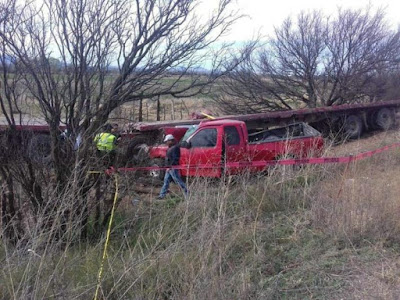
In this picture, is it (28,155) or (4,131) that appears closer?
(28,155)

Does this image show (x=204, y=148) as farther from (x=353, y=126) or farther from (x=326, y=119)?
(x=353, y=126)

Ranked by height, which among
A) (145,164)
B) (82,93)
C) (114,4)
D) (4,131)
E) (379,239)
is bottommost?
(379,239)

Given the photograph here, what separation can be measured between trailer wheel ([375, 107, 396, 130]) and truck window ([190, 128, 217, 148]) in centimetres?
1186

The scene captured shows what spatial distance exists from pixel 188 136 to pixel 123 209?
5.64 meters

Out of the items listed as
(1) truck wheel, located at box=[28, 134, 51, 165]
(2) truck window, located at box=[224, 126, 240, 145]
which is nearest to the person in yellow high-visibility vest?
(1) truck wheel, located at box=[28, 134, 51, 165]

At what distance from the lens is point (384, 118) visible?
2036 cm

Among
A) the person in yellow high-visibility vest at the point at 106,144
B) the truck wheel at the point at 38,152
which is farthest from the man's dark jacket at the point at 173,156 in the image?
the truck wheel at the point at 38,152

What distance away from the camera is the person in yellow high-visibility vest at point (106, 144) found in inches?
208

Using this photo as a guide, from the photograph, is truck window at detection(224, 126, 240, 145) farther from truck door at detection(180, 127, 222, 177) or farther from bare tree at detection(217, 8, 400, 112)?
bare tree at detection(217, 8, 400, 112)

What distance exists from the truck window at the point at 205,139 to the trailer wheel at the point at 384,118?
11859 mm

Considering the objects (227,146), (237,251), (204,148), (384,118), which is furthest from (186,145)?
(384,118)

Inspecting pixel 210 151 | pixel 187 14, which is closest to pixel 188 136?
pixel 210 151

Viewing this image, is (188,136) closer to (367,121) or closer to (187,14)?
(187,14)

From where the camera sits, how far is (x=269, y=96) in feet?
71.7
